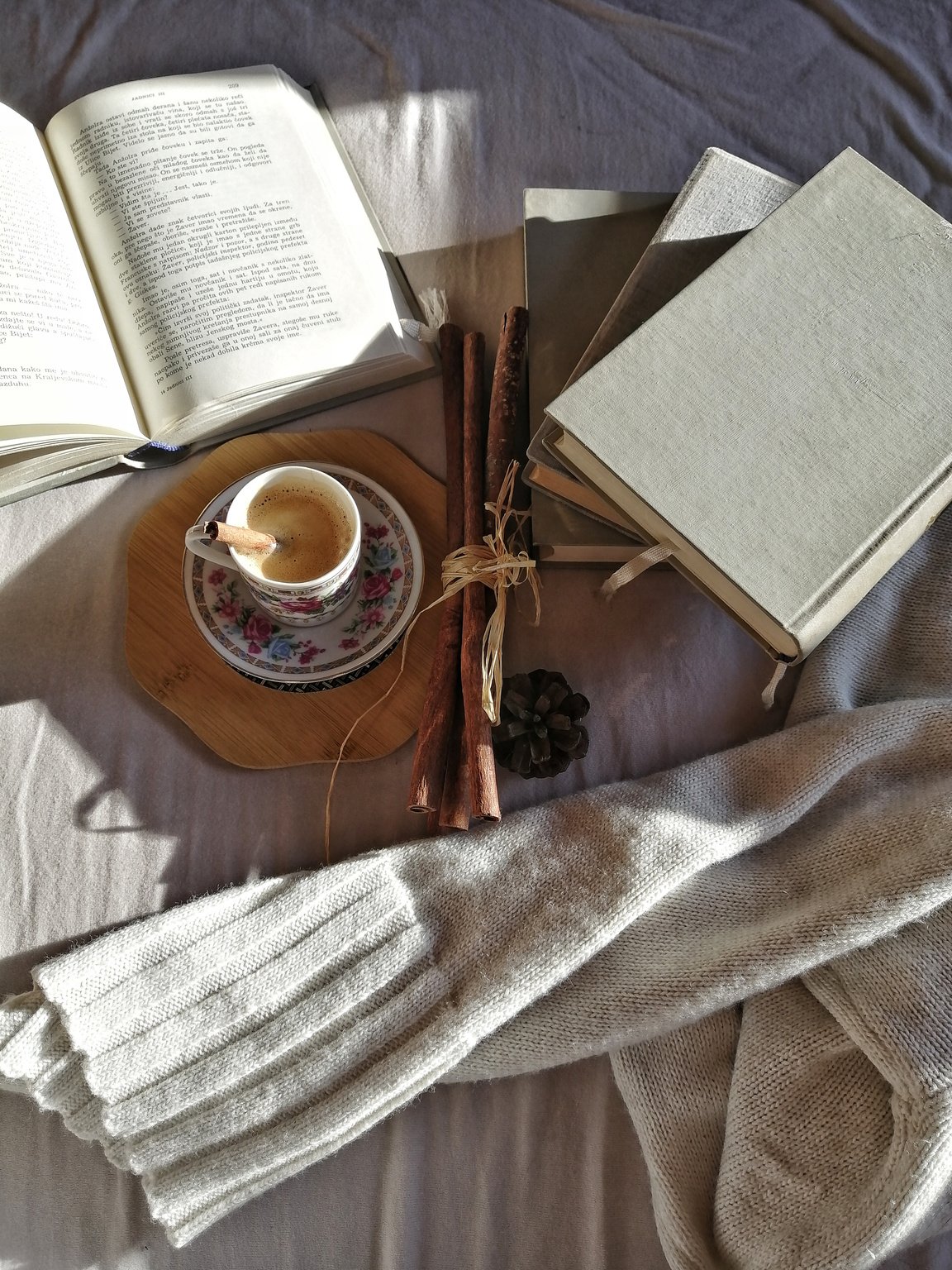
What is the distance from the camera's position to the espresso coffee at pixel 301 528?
68cm

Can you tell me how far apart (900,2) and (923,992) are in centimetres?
92

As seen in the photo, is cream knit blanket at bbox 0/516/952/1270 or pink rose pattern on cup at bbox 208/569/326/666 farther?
pink rose pattern on cup at bbox 208/569/326/666

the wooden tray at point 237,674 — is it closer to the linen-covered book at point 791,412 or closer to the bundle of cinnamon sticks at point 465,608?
the bundle of cinnamon sticks at point 465,608

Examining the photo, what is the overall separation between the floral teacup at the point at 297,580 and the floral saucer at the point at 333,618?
0.03 meters

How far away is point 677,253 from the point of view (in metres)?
0.69

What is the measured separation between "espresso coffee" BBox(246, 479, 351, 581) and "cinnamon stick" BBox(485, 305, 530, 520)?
123 millimetres

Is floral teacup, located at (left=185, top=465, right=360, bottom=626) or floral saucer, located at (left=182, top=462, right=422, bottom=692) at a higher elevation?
floral teacup, located at (left=185, top=465, right=360, bottom=626)

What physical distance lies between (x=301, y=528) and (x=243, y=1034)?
0.36 m

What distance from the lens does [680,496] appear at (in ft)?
1.97

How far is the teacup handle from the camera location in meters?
0.64

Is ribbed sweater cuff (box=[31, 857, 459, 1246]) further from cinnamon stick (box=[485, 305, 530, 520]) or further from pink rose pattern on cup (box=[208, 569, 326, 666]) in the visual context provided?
cinnamon stick (box=[485, 305, 530, 520])

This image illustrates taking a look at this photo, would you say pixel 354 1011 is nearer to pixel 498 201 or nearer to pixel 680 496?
pixel 680 496

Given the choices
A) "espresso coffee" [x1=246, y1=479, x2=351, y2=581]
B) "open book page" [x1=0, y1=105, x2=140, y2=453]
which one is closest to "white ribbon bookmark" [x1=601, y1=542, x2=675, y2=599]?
"espresso coffee" [x1=246, y1=479, x2=351, y2=581]

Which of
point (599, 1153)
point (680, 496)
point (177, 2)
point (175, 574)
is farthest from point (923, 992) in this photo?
point (177, 2)
